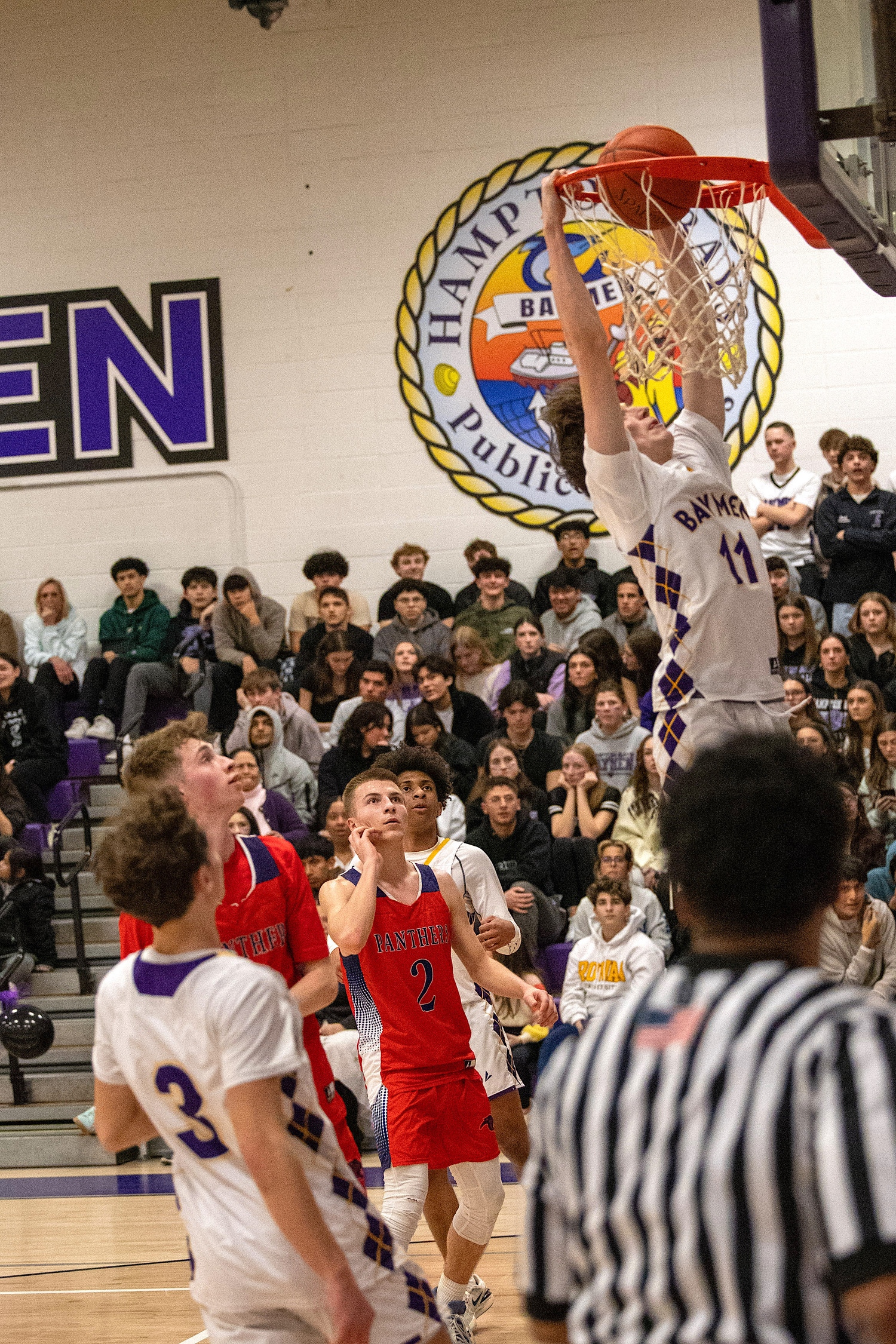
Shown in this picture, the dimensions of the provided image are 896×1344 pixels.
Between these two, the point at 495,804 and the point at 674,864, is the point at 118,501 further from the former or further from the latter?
the point at 674,864

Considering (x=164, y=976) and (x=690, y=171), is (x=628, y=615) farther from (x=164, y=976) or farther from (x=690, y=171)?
(x=164, y=976)

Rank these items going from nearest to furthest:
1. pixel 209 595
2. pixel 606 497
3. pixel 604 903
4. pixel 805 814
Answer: pixel 805 814 < pixel 606 497 < pixel 604 903 < pixel 209 595

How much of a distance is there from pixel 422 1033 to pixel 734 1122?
297 cm

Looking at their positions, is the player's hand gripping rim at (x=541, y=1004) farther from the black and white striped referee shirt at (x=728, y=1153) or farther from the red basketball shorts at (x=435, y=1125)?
the black and white striped referee shirt at (x=728, y=1153)

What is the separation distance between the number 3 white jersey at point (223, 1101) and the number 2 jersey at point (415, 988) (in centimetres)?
181

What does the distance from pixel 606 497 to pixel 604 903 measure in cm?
433

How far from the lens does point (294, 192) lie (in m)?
13.3

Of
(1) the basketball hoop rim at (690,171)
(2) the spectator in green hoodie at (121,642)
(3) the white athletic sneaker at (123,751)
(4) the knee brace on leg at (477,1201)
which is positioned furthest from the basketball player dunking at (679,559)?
(2) the spectator in green hoodie at (121,642)

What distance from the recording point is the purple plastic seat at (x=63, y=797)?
11.3 metres

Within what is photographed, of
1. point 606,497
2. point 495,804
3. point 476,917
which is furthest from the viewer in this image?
point 495,804

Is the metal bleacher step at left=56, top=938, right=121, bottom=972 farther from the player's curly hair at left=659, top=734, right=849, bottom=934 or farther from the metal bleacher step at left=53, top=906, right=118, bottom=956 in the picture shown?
the player's curly hair at left=659, top=734, right=849, bottom=934

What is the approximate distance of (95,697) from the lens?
488 inches

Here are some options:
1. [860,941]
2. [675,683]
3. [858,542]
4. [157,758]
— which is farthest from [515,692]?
[157,758]

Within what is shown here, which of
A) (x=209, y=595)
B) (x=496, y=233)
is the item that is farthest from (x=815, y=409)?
(x=209, y=595)
